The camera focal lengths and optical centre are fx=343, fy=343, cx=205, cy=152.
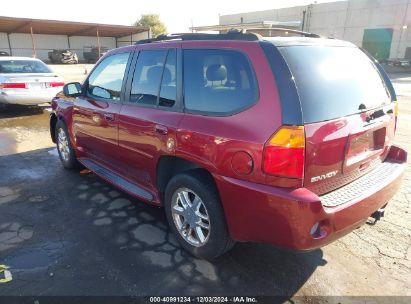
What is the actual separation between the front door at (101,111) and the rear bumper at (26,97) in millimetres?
5526

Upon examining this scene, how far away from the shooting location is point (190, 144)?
2.76 metres

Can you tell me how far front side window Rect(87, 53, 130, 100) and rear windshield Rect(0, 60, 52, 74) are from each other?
655 centimetres

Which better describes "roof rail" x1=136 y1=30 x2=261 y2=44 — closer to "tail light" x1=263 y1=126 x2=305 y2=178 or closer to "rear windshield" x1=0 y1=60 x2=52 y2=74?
"tail light" x1=263 y1=126 x2=305 y2=178

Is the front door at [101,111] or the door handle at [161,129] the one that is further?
the front door at [101,111]

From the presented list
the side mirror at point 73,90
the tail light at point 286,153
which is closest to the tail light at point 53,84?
the side mirror at point 73,90

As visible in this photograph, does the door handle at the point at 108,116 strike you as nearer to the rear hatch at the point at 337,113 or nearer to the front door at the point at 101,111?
the front door at the point at 101,111

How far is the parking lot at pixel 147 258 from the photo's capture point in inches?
106

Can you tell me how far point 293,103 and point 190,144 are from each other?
0.91 metres

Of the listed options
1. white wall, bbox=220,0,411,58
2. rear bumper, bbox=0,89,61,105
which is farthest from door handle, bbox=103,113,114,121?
white wall, bbox=220,0,411,58

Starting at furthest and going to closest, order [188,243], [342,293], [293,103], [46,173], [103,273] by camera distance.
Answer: [46,173], [188,243], [103,273], [342,293], [293,103]

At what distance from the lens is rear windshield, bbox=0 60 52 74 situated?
31.4 feet

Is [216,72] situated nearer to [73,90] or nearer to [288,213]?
[288,213]

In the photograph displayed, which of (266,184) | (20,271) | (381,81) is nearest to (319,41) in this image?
(381,81)

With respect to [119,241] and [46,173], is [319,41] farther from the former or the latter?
[46,173]
